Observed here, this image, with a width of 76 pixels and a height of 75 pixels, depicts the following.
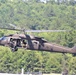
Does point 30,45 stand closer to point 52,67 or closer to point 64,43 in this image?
point 52,67

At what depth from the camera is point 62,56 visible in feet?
379

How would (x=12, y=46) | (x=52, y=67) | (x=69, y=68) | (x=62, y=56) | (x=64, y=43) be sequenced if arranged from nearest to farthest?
(x=12, y=46), (x=69, y=68), (x=52, y=67), (x=62, y=56), (x=64, y=43)

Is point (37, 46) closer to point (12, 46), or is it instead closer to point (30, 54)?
point (12, 46)

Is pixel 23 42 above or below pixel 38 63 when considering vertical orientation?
above

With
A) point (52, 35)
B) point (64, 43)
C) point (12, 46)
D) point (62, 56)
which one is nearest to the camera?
point (12, 46)

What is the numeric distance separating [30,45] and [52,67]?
198 ft

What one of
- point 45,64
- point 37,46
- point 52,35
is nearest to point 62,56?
point 45,64

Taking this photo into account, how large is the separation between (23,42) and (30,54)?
62.5 meters

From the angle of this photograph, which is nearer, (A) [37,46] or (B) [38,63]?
(A) [37,46]

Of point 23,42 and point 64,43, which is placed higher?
point 23,42

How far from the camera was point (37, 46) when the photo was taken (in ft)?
158

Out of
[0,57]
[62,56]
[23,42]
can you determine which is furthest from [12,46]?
[62,56]

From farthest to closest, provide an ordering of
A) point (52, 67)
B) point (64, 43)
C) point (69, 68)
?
point (64, 43), point (52, 67), point (69, 68)

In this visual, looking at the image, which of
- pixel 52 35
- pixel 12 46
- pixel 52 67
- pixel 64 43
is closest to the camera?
pixel 12 46
